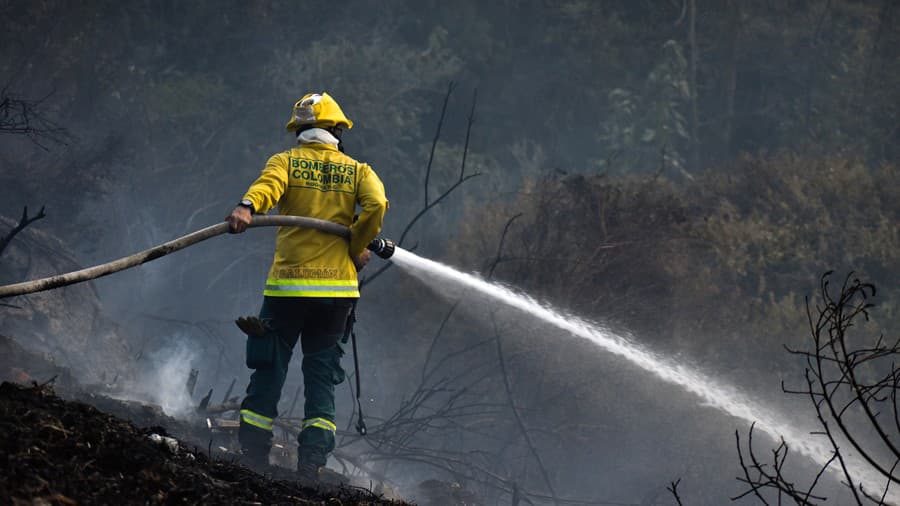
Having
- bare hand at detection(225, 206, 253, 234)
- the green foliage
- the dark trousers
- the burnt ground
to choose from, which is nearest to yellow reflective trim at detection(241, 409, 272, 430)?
the dark trousers

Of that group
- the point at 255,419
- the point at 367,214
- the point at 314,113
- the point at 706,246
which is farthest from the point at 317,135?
the point at 706,246

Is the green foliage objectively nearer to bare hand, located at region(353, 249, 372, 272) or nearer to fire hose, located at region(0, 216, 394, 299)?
bare hand, located at region(353, 249, 372, 272)

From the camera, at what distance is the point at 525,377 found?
30.6 ft

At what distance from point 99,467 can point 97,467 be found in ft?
0.03

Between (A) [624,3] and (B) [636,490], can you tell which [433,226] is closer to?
(A) [624,3]

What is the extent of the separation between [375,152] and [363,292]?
617cm

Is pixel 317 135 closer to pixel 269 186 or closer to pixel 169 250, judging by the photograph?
pixel 269 186

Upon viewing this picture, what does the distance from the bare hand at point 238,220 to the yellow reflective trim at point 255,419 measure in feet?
4.40

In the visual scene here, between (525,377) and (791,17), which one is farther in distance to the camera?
(791,17)

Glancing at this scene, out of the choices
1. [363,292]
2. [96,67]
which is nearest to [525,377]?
[363,292]

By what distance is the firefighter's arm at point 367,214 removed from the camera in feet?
16.8

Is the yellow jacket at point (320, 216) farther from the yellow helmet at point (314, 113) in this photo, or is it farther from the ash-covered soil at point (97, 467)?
the ash-covered soil at point (97, 467)

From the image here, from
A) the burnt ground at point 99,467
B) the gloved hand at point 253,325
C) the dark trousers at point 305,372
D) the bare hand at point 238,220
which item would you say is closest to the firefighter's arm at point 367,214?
the dark trousers at point 305,372

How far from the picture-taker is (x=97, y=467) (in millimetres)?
2691
